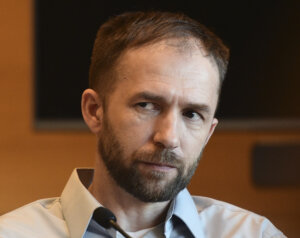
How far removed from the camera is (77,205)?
1.43 m

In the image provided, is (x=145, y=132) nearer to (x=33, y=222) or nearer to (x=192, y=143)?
(x=192, y=143)

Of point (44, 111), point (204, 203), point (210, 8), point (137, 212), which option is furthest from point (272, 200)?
point (137, 212)

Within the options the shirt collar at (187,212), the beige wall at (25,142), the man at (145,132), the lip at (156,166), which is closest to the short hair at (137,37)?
the man at (145,132)

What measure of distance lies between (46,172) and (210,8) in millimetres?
1273

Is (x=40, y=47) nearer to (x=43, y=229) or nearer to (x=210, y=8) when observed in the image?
(x=210, y=8)

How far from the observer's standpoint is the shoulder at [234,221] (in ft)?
5.02

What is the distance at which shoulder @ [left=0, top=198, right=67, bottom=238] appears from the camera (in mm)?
1384

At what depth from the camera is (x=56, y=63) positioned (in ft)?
10.3

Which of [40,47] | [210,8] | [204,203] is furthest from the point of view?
[210,8]

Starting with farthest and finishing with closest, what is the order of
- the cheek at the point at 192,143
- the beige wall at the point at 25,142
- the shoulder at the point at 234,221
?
1. the beige wall at the point at 25,142
2. the shoulder at the point at 234,221
3. the cheek at the point at 192,143

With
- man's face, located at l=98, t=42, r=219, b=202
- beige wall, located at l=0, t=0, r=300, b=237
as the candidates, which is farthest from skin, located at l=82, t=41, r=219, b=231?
beige wall, located at l=0, t=0, r=300, b=237

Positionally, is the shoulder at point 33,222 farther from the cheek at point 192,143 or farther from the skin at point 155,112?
the cheek at point 192,143

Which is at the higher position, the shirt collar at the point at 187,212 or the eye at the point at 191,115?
the eye at the point at 191,115

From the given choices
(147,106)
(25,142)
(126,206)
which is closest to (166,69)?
(147,106)
